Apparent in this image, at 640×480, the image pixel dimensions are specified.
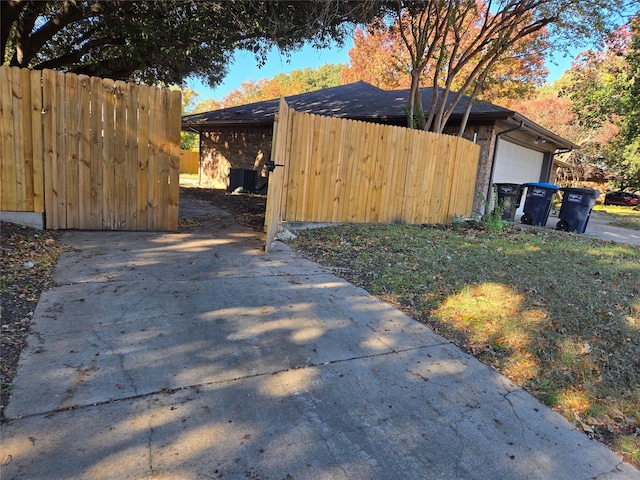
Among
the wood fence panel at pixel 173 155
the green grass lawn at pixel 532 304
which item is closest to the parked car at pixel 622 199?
the green grass lawn at pixel 532 304

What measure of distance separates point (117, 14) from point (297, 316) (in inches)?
364

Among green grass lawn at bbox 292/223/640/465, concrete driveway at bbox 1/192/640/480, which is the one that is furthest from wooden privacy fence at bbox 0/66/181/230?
green grass lawn at bbox 292/223/640/465

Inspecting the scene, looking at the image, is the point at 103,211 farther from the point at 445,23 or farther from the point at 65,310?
the point at 445,23

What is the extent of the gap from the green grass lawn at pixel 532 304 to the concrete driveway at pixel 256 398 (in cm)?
28

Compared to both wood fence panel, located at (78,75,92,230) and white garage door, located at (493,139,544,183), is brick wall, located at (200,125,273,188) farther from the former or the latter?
wood fence panel, located at (78,75,92,230)

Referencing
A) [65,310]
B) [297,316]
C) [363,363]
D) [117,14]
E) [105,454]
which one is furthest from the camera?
[117,14]

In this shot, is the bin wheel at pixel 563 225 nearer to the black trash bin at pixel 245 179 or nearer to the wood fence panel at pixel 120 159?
the black trash bin at pixel 245 179

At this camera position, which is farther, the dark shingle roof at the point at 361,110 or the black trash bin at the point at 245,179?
the black trash bin at the point at 245,179

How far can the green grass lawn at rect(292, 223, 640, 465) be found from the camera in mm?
2898

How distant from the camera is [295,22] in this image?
941 cm

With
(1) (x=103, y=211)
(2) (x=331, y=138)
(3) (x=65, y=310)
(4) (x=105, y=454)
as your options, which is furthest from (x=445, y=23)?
(4) (x=105, y=454)

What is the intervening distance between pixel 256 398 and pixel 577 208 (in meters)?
11.0

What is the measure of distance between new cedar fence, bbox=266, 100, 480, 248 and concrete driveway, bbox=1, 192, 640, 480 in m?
2.57

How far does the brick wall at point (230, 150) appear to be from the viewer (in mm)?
15568
